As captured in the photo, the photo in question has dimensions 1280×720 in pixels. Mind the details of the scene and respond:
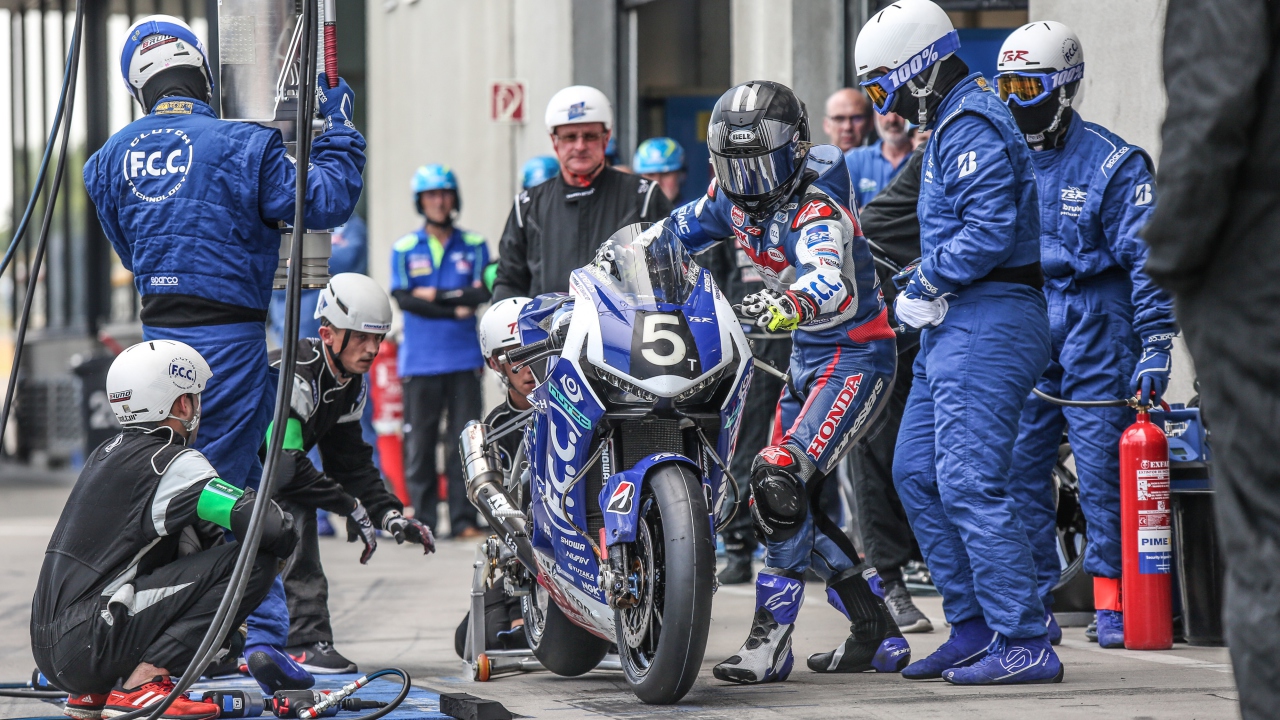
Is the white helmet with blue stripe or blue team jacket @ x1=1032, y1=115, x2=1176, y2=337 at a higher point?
the white helmet with blue stripe

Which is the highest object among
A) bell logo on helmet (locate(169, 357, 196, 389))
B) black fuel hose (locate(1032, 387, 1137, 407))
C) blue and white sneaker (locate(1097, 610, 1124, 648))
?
bell logo on helmet (locate(169, 357, 196, 389))

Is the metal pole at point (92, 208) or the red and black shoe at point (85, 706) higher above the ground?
the metal pole at point (92, 208)

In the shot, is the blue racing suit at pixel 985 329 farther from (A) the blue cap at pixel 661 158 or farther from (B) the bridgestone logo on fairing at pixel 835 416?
(A) the blue cap at pixel 661 158

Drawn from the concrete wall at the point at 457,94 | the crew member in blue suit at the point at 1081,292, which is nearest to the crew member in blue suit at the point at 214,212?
the crew member in blue suit at the point at 1081,292

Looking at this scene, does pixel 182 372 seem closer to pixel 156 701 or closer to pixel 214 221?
pixel 214 221

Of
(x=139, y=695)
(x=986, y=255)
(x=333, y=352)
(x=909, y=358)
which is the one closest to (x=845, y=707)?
(x=986, y=255)

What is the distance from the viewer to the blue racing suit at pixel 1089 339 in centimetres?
629

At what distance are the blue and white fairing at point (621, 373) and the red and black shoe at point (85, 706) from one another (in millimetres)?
1341

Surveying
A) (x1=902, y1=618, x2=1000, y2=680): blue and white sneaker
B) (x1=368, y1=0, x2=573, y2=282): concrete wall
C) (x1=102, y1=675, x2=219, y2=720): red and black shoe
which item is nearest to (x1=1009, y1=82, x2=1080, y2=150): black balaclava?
(x1=902, y1=618, x2=1000, y2=680): blue and white sneaker

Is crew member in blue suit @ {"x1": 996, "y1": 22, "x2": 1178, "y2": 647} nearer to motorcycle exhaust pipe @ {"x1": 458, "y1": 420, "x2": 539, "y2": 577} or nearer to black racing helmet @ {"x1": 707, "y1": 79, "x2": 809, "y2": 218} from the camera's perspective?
black racing helmet @ {"x1": 707, "y1": 79, "x2": 809, "y2": 218}

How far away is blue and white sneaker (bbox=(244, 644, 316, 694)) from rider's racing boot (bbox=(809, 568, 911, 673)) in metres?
1.62

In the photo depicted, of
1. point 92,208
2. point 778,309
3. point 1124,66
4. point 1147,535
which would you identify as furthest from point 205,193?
point 92,208

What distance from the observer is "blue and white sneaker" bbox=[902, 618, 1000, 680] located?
5.36 m

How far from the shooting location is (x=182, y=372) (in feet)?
16.4
